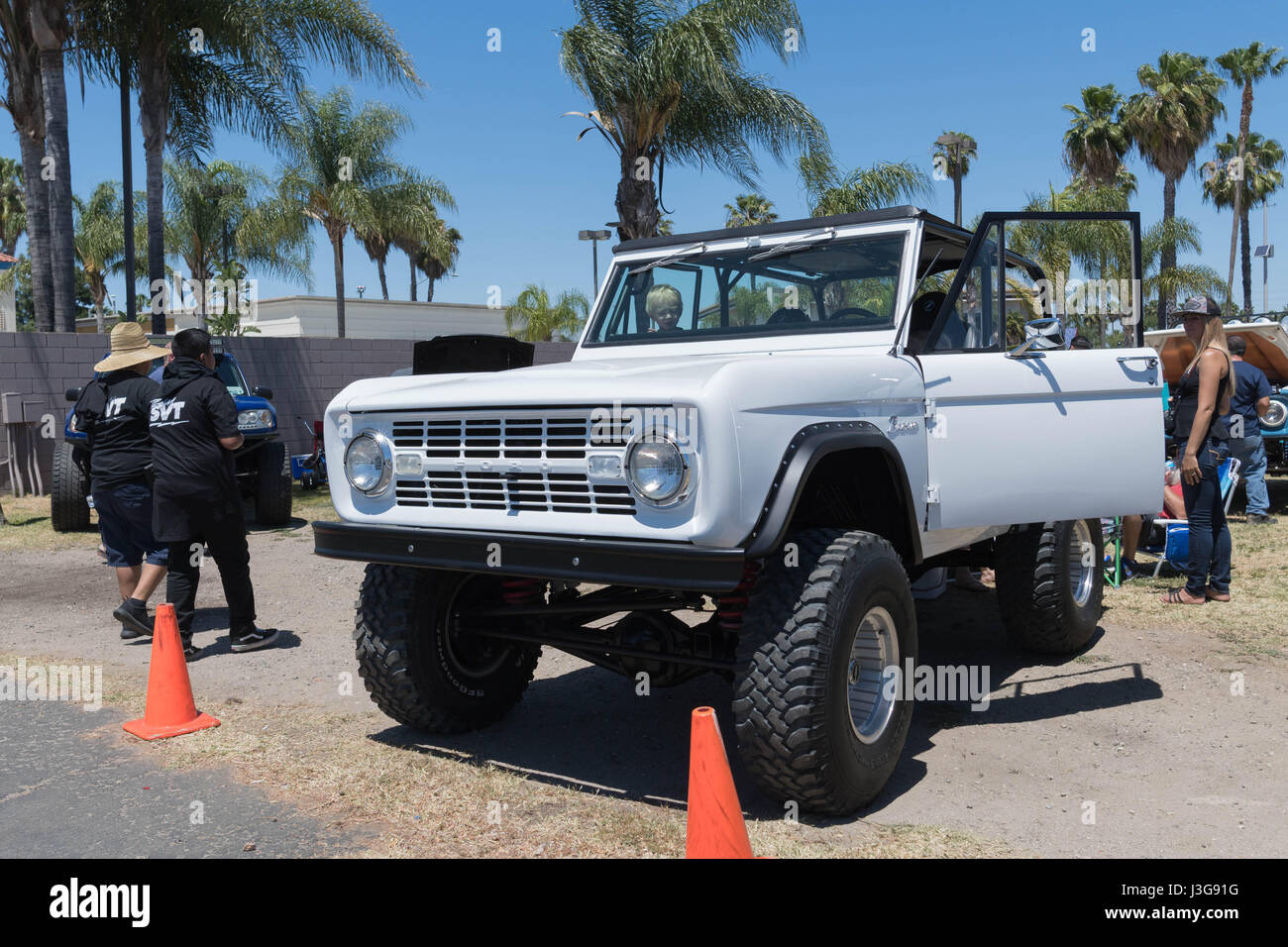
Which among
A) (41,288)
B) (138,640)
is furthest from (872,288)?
(41,288)

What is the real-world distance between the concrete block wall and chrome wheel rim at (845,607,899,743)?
12.3 m

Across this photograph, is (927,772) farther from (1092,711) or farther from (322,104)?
(322,104)

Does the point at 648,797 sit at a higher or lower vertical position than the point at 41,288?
lower

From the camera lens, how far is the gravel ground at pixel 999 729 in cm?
380

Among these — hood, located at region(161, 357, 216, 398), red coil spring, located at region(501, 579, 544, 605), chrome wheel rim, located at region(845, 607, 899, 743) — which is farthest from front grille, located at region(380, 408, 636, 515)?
hood, located at region(161, 357, 216, 398)

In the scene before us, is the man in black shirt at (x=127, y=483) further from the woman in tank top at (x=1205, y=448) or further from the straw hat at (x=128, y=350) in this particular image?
the woman in tank top at (x=1205, y=448)

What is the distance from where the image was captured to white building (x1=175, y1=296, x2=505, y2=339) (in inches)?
1432

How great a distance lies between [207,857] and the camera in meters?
3.54

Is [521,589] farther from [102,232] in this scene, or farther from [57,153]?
[102,232]

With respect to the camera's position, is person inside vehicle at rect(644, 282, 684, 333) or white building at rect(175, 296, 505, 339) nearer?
person inside vehicle at rect(644, 282, 684, 333)

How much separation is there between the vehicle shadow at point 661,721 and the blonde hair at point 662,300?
1944 millimetres

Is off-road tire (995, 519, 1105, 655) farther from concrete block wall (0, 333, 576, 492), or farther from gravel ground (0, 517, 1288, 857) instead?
concrete block wall (0, 333, 576, 492)

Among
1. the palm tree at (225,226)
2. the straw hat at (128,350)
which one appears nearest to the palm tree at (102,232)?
the palm tree at (225,226)

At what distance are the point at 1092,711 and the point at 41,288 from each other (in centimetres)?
1657
